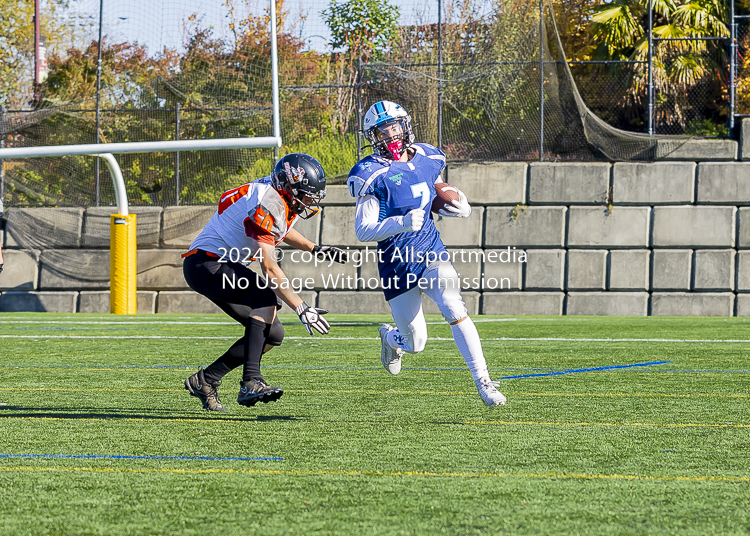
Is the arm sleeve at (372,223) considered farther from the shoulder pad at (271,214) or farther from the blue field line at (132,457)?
the blue field line at (132,457)

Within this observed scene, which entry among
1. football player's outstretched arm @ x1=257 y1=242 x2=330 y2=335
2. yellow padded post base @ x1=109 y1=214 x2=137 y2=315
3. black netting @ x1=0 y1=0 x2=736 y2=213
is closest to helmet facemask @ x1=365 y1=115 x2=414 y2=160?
football player's outstretched arm @ x1=257 y1=242 x2=330 y2=335

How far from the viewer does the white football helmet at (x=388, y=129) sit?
538cm

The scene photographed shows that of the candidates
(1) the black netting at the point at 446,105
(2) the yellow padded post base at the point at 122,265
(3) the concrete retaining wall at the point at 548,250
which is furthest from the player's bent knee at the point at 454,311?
(2) the yellow padded post base at the point at 122,265

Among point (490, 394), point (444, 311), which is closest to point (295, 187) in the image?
point (444, 311)

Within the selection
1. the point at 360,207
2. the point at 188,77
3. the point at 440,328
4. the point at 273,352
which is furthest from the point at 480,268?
the point at 360,207

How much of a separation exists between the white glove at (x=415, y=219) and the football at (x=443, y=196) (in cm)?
51

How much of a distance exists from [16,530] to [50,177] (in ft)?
44.0

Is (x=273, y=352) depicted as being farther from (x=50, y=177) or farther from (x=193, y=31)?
(x=50, y=177)

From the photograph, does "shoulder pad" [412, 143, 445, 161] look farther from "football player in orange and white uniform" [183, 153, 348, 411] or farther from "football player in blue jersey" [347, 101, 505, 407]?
"football player in orange and white uniform" [183, 153, 348, 411]

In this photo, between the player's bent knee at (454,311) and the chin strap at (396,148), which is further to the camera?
the chin strap at (396,148)

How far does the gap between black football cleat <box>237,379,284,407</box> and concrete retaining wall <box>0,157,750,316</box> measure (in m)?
9.53

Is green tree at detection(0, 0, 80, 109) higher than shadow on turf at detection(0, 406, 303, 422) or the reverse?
higher

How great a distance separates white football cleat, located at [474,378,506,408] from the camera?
15.5ft

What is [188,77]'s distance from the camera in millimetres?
10766
